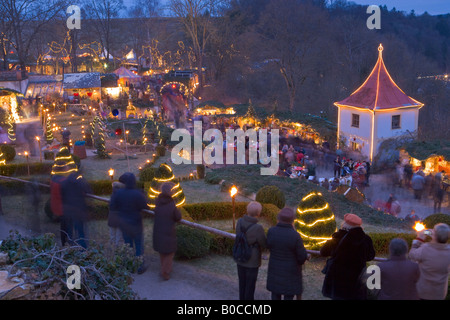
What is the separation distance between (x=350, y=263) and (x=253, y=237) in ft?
3.01

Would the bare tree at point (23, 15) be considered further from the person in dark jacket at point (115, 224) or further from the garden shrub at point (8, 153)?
the person in dark jacket at point (115, 224)

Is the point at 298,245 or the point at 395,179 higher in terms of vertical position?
the point at 298,245

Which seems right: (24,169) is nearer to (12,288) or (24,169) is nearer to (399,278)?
(12,288)

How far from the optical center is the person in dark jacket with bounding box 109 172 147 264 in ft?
18.5

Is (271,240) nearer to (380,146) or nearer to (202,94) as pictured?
(380,146)

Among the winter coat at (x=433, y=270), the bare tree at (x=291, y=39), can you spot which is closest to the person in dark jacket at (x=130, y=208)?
the winter coat at (x=433, y=270)

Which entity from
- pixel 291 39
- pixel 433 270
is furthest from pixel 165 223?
pixel 291 39

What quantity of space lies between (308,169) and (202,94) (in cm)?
2990

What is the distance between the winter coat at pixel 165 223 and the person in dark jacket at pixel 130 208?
1.17 ft

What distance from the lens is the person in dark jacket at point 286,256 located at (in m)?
4.15

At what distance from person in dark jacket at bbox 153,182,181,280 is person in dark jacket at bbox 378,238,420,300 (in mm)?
2419

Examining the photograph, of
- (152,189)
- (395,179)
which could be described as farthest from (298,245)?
(395,179)
